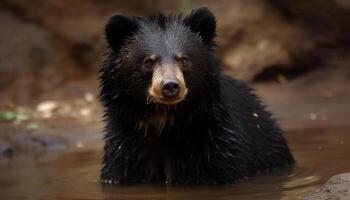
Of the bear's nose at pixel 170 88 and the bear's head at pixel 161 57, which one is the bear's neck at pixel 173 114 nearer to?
the bear's head at pixel 161 57

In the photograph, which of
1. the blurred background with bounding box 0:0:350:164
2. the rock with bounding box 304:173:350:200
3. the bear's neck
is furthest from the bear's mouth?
the blurred background with bounding box 0:0:350:164

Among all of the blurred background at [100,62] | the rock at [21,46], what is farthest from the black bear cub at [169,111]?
the rock at [21,46]

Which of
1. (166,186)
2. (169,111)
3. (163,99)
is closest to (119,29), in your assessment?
(169,111)

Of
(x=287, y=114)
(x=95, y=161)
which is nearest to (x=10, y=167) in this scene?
(x=95, y=161)

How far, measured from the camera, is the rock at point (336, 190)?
5012 millimetres

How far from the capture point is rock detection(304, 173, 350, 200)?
197 inches

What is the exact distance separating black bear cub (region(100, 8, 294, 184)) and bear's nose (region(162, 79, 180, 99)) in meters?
0.25

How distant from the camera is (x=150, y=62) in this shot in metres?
6.64

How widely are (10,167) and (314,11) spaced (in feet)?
18.1

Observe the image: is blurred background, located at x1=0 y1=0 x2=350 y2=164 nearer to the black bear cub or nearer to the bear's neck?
the black bear cub

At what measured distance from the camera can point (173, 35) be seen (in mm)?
6820

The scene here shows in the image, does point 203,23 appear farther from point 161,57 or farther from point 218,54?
point 218,54

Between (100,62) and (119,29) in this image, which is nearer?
(119,29)

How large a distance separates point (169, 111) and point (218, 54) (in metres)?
6.78
